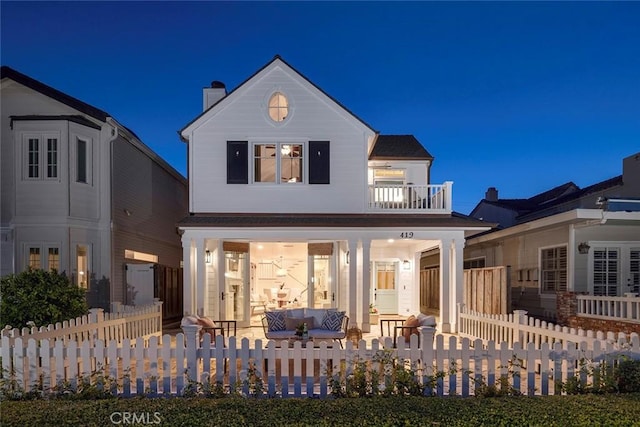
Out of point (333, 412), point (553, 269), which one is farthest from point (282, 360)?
point (553, 269)

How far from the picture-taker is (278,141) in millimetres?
13453

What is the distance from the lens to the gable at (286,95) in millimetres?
13406

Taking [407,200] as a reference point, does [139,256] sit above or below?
below

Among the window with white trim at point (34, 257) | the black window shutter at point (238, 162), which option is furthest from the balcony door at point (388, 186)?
the window with white trim at point (34, 257)

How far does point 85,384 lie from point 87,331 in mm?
3001

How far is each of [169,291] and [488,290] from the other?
12.6 metres

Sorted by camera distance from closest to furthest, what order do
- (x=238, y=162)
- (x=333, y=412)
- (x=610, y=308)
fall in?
1. (x=333, y=412)
2. (x=610, y=308)
3. (x=238, y=162)

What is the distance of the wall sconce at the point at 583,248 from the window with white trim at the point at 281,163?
8497 millimetres

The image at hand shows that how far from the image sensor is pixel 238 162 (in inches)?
527

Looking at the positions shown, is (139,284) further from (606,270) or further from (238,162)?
(606,270)

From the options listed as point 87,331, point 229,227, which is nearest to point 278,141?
point 229,227

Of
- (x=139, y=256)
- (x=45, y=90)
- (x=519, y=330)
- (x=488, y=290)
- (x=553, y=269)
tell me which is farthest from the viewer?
(x=139, y=256)

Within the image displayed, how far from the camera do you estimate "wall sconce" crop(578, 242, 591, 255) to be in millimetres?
12406

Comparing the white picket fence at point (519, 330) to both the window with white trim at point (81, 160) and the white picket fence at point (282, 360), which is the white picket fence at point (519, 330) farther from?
the window with white trim at point (81, 160)
